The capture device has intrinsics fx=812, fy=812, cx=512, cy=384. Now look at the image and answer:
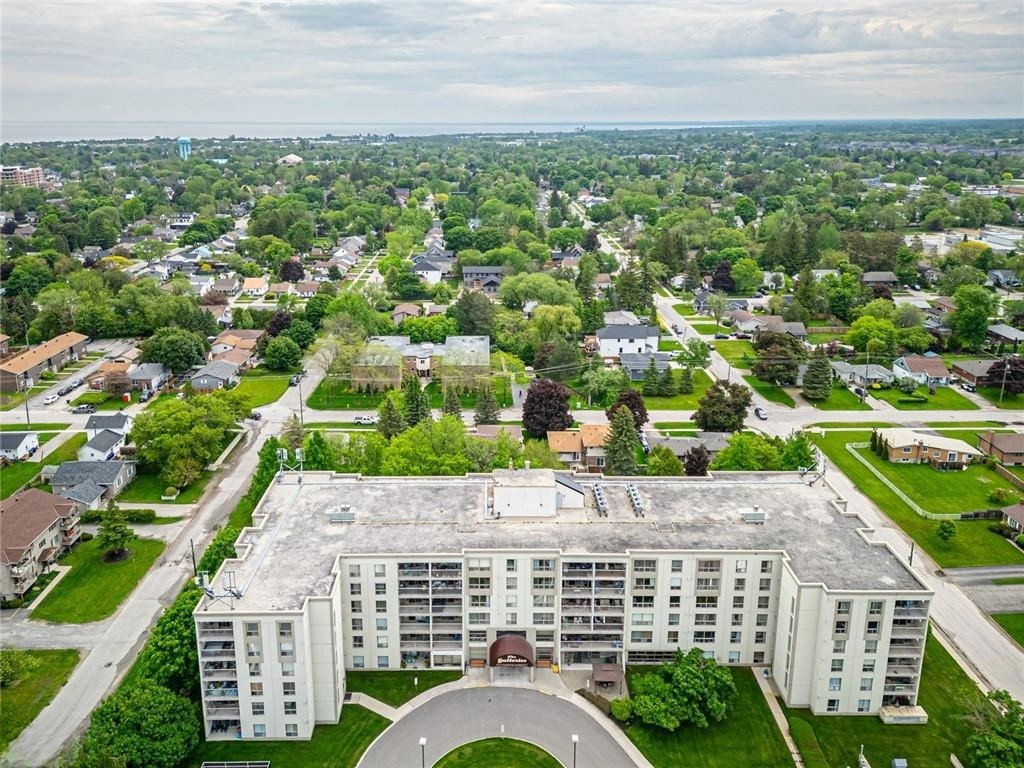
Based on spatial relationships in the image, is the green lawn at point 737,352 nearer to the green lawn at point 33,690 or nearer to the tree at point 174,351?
the tree at point 174,351

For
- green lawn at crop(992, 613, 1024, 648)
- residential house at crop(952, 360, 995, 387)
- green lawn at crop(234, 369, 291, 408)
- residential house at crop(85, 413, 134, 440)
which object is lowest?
green lawn at crop(992, 613, 1024, 648)

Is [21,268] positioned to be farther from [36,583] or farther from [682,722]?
[682,722]

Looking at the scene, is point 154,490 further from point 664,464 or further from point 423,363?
point 664,464

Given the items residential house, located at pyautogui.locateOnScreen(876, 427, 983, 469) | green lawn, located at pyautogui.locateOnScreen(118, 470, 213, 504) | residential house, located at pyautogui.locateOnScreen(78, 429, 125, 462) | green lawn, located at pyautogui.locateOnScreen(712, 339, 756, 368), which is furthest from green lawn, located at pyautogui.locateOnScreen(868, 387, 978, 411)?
residential house, located at pyautogui.locateOnScreen(78, 429, 125, 462)

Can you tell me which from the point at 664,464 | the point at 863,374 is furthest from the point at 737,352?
the point at 664,464

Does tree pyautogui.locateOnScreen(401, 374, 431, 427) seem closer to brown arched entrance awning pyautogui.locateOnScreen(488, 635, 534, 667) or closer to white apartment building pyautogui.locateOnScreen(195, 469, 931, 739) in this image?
white apartment building pyautogui.locateOnScreen(195, 469, 931, 739)

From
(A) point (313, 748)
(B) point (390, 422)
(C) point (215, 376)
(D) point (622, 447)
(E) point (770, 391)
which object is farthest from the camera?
(E) point (770, 391)
